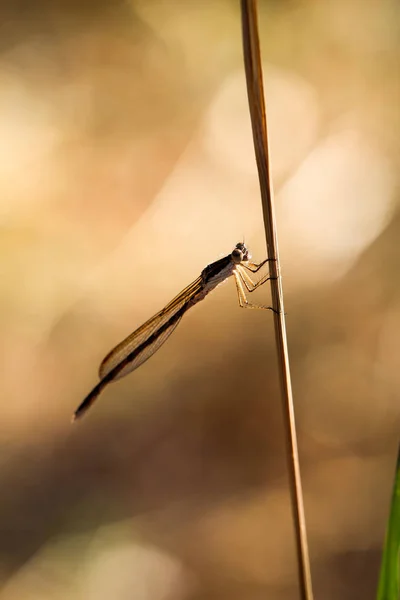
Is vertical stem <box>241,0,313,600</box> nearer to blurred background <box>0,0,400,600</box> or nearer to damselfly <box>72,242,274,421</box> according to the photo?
damselfly <box>72,242,274,421</box>

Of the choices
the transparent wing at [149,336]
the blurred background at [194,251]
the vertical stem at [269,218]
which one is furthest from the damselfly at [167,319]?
the vertical stem at [269,218]

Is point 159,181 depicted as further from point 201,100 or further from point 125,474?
point 125,474

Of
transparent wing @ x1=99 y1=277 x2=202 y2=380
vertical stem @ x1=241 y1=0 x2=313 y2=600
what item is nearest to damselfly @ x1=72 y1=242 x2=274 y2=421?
transparent wing @ x1=99 y1=277 x2=202 y2=380

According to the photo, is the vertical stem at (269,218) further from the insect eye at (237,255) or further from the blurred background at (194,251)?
the blurred background at (194,251)

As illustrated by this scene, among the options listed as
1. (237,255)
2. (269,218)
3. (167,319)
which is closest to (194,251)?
(167,319)

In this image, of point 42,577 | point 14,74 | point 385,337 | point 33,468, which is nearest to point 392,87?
point 385,337
